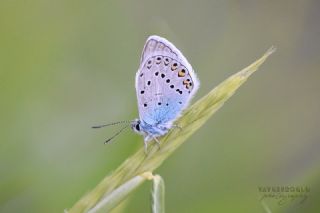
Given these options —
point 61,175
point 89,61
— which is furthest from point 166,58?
point 89,61

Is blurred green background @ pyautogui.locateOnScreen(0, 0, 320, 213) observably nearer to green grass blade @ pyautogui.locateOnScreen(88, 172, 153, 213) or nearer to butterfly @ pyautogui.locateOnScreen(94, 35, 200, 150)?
butterfly @ pyautogui.locateOnScreen(94, 35, 200, 150)

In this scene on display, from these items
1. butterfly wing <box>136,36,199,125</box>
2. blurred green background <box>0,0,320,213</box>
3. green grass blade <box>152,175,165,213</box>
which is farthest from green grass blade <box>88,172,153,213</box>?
butterfly wing <box>136,36,199,125</box>

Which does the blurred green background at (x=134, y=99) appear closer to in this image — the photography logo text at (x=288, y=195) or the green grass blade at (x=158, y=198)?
the photography logo text at (x=288, y=195)

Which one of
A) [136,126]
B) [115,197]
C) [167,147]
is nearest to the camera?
[115,197]

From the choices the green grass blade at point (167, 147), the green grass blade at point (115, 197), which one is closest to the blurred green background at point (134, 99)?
the green grass blade at point (167, 147)

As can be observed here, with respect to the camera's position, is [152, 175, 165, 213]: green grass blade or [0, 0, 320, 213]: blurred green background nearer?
[152, 175, 165, 213]: green grass blade

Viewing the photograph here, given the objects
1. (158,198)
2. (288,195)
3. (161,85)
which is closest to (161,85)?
(161,85)

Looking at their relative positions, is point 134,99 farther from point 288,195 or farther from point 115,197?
point 115,197
